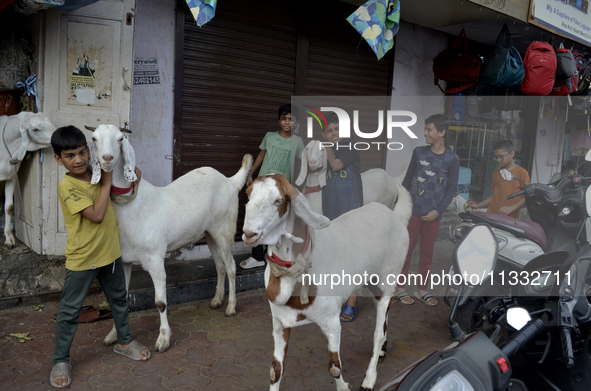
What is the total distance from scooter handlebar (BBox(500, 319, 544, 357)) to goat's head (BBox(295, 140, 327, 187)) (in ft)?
8.16

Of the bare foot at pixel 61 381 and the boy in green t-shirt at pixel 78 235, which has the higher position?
the boy in green t-shirt at pixel 78 235

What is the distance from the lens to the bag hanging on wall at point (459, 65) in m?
6.22

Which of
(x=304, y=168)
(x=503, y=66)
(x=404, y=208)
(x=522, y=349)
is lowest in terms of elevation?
(x=522, y=349)

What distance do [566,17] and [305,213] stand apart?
621cm

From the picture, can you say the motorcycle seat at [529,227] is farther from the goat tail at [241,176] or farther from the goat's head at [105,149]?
the goat's head at [105,149]

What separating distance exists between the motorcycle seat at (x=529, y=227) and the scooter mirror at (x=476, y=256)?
1162 millimetres

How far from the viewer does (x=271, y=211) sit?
2125 mm

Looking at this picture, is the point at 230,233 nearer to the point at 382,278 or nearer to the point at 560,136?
the point at 382,278

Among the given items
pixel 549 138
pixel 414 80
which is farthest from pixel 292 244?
pixel 549 138

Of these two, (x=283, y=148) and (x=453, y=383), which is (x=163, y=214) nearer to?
(x=283, y=148)

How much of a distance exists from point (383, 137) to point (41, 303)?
17.8 feet

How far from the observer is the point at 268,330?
3.96 m

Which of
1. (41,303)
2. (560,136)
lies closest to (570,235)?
(41,303)

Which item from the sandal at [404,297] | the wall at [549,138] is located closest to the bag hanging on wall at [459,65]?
the sandal at [404,297]
